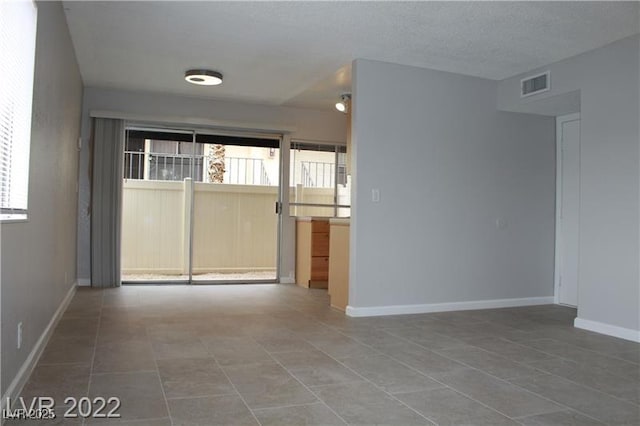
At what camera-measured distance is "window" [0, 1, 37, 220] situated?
7.66 feet

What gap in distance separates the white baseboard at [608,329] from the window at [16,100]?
13.5ft

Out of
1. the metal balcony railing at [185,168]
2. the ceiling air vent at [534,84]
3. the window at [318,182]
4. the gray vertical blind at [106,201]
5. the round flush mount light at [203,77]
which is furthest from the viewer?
the window at [318,182]

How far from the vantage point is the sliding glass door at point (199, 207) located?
6547 mm

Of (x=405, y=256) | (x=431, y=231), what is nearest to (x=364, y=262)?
(x=405, y=256)

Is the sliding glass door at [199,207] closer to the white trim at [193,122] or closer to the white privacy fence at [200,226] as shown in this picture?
the white privacy fence at [200,226]

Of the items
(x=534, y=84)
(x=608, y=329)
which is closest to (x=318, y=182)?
(x=534, y=84)

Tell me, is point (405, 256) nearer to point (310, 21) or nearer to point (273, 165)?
point (310, 21)

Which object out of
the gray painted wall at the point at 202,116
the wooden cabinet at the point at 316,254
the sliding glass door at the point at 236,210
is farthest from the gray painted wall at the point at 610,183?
the sliding glass door at the point at 236,210

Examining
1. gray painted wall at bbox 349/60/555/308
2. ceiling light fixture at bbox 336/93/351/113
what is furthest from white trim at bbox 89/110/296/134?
gray painted wall at bbox 349/60/555/308

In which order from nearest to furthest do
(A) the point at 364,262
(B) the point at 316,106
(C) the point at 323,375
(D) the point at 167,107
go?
(C) the point at 323,375 → (A) the point at 364,262 → (D) the point at 167,107 → (B) the point at 316,106

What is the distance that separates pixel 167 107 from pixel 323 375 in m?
4.71

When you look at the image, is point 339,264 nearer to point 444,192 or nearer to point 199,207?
point 444,192

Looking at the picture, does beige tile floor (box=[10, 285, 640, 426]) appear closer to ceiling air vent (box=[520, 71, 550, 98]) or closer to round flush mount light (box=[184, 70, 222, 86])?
ceiling air vent (box=[520, 71, 550, 98])

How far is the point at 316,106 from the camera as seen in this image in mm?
7035
